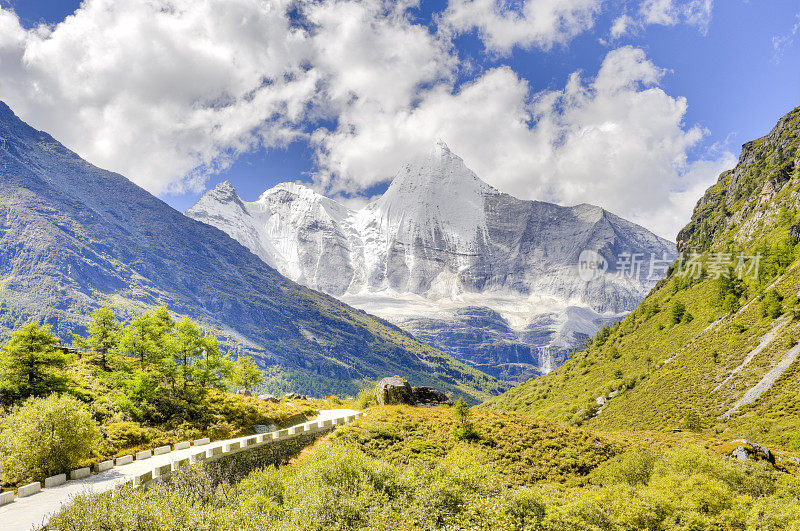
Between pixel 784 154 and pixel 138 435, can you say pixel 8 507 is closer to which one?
pixel 138 435

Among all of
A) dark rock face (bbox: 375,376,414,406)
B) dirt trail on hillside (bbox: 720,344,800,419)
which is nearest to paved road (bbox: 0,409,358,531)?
dark rock face (bbox: 375,376,414,406)

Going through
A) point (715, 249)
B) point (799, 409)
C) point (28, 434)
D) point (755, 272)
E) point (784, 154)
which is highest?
point (784, 154)

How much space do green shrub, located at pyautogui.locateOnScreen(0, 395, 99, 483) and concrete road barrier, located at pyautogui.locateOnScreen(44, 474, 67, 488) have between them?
0.93 metres

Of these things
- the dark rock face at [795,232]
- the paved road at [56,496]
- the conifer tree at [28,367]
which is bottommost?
the paved road at [56,496]

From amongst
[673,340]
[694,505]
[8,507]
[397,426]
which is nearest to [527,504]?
[694,505]

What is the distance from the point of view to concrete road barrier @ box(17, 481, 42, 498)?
26.6 meters

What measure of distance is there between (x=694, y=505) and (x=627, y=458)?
11.1 m

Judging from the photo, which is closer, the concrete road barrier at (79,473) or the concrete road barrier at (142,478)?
the concrete road barrier at (142,478)

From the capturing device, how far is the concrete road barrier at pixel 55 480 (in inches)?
1120

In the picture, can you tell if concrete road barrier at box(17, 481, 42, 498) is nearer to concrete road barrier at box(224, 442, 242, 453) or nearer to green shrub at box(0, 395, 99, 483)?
green shrub at box(0, 395, 99, 483)

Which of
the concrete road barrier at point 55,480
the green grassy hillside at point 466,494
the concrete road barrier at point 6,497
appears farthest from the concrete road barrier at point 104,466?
the green grassy hillside at point 466,494

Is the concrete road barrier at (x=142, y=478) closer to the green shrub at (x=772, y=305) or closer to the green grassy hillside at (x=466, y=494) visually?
the green grassy hillside at (x=466, y=494)

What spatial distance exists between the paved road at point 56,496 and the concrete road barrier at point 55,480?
37 cm

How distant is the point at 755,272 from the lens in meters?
119
